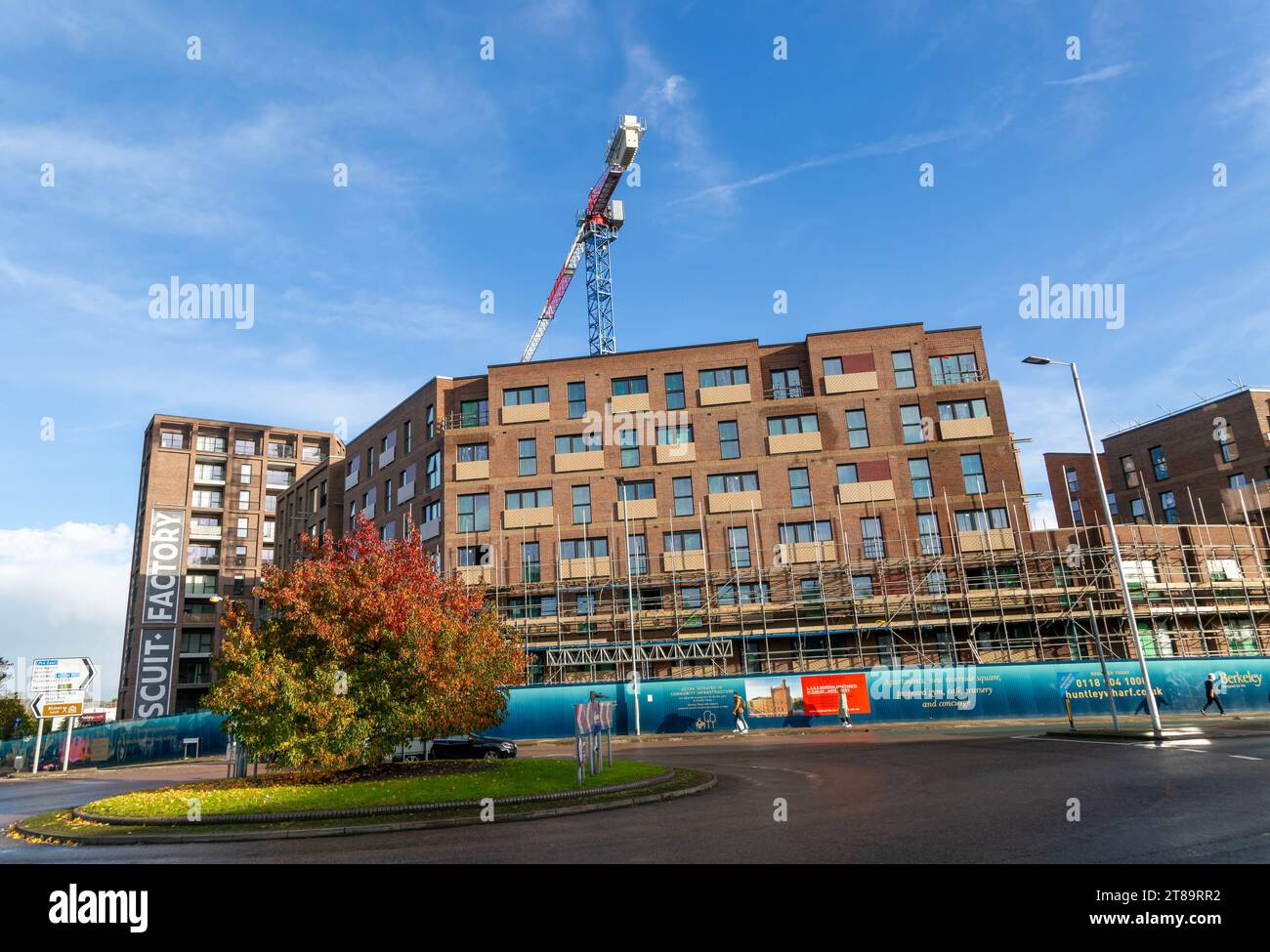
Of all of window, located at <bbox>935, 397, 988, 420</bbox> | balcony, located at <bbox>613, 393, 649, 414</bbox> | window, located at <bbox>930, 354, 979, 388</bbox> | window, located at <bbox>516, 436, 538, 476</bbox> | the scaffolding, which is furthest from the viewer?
balcony, located at <bbox>613, 393, 649, 414</bbox>

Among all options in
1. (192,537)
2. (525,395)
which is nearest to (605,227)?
(525,395)

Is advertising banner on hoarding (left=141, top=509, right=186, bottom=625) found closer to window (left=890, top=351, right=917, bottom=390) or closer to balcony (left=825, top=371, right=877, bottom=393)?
balcony (left=825, top=371, right=877, bottom=393)

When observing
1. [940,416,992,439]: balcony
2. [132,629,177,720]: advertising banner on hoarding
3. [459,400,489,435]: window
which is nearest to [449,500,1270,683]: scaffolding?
[940,416,992,439]: balcony

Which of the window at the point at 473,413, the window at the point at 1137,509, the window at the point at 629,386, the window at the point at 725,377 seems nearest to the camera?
the window at the point at 725,377

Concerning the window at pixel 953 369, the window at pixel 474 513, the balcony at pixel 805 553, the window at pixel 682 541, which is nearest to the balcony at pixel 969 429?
the window at pixel 953 369

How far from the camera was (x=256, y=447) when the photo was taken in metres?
91.1

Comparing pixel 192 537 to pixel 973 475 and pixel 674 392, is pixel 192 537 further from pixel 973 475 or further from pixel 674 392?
pixel 973 475

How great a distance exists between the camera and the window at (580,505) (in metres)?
45.7

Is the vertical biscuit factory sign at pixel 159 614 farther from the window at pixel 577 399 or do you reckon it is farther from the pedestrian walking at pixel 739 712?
the pedestrian walking at pixel 739 712

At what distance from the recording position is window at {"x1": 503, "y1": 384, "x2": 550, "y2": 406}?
48719 mm

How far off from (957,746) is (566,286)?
69609mm

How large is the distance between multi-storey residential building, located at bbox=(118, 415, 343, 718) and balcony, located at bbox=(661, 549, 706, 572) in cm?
4707

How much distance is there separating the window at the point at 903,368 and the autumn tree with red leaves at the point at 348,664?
32461 millimetres
